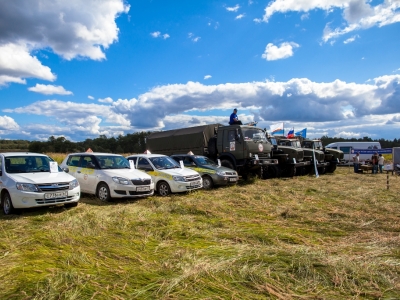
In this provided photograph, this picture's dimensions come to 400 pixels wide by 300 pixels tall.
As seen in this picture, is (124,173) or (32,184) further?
(124,173)

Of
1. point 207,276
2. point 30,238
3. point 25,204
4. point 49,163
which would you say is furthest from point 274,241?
point 49,163

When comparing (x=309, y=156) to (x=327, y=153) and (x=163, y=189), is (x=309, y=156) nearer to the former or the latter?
(x=327, y=153)

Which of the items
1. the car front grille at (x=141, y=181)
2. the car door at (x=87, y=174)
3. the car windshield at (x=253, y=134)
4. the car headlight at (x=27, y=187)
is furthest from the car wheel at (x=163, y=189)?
the car windshield at (x=253, y=134)

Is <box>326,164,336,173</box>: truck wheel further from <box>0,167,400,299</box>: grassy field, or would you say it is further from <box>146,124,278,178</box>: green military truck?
<box>0,167,400,299</box>: grassy field

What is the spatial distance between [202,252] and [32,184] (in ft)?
15.3

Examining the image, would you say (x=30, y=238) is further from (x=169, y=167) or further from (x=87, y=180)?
(x=169, y=167)

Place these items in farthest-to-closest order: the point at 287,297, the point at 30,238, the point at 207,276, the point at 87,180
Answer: the point at 87,180 < the point at 30,238 < the point at 207,276 < the point at 287,297

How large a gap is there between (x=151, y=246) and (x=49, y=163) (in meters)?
4.82

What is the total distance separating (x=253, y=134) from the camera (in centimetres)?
1354

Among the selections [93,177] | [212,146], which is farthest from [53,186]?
[212,146]

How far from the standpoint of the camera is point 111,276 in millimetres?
3566

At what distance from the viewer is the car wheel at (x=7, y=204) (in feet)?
22.9

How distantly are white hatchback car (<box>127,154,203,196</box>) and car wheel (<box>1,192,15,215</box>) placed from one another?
4.50 m

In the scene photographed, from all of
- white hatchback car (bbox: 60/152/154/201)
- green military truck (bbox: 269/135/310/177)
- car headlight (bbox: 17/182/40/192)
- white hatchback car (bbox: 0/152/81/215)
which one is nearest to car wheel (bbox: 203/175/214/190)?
white hatchback car (bbox: 60/152/154/201)
